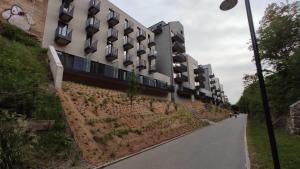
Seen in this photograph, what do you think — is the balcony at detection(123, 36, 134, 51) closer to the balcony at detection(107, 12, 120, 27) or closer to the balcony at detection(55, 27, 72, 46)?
the balcony at detection(107, 12, 120, 27)

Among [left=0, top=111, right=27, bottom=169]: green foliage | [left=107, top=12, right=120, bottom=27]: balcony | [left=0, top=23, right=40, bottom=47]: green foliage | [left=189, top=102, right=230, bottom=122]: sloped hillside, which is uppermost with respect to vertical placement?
[left=107, top=12, right=120, bottom=27]: balcony

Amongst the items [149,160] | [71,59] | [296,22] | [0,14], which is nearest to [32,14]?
[0,14]

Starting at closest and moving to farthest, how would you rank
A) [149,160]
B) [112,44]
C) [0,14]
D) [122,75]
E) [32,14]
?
[149,160], [0,14], [32,14], [122,75], [112,44]

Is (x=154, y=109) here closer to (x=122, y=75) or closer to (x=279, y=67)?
(x=122, y=75)

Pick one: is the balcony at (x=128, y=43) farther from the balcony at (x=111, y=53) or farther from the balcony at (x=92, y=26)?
the balcony at (x=92, y=26)

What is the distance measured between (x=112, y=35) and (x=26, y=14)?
478 inches

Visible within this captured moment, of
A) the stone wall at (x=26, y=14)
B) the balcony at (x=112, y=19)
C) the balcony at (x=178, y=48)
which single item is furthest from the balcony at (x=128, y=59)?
the balcony at (x=178, y=48)

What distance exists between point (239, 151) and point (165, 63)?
3566 centimetres

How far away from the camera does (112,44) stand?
1232 inches

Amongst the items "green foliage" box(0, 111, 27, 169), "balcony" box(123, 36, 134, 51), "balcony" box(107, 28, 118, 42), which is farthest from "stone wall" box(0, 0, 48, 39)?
"green foliage" box(0, 111, 27, 169)

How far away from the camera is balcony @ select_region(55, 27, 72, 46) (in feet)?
72.3

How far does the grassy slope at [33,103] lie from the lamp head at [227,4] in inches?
308

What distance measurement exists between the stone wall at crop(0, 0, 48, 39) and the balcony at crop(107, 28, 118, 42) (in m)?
9.66

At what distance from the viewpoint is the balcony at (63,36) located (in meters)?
22.0
